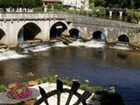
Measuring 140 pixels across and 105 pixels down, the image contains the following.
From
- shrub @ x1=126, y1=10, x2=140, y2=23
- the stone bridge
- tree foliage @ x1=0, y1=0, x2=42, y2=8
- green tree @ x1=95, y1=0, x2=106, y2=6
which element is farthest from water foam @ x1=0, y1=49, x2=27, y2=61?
green tree @ x1=95, y1=0, x2=106, y2=6

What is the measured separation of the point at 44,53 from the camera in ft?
255

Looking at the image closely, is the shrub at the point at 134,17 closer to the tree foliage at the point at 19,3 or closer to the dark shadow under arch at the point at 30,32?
the tree foliage at the point at 19,3

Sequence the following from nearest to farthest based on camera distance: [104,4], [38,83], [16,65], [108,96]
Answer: [108,96]
[38,83]
[16,65]
[104,4]

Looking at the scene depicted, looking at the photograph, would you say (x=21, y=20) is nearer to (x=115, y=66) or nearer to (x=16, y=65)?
(x=16, y=65)

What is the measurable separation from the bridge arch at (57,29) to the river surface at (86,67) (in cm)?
1340

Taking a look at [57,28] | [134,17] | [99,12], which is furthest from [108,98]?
[99,12]

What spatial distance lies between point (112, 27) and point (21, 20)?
74.0ft

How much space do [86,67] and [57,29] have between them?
3225 centimetres

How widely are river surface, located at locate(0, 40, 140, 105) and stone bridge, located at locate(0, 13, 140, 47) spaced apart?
23.2 feet

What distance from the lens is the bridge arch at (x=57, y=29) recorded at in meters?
97.2

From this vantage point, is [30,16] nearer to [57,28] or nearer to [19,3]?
[57,28]

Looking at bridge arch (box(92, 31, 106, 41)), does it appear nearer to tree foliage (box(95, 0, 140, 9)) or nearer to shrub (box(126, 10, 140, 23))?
shrub (box(126, 10, 140, 23))

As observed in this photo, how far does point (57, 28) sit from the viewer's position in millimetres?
94812

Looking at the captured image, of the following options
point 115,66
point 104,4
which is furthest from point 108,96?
point 104,4
